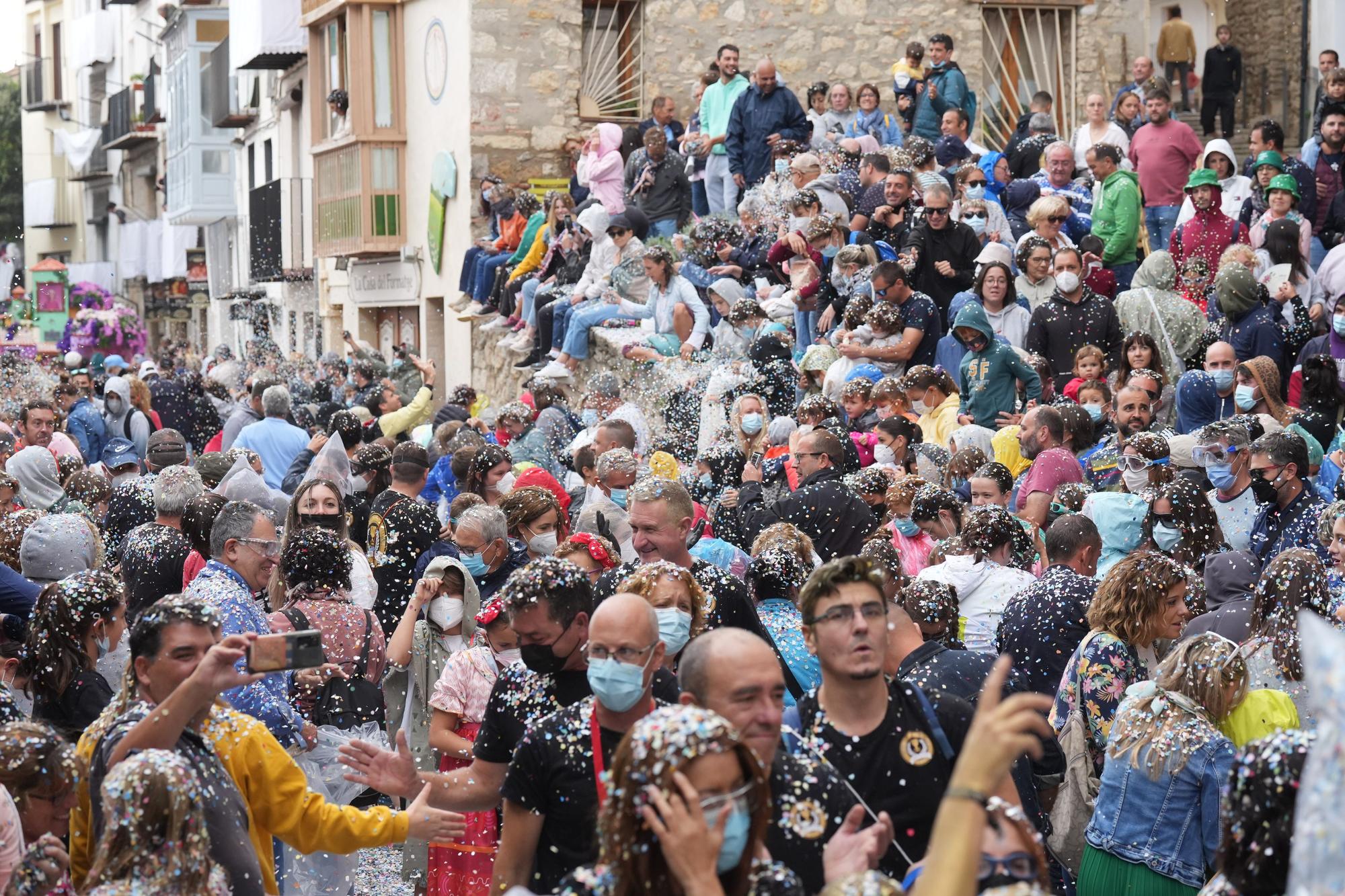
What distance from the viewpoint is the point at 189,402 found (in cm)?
1566

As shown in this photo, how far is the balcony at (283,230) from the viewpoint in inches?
1168

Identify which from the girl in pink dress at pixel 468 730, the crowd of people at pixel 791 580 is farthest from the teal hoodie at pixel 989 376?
the girl in pink dress at pixel 468 730

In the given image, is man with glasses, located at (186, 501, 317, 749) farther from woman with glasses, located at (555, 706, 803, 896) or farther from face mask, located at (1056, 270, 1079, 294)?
face mask, located at (1056, 270, 1079, 294)

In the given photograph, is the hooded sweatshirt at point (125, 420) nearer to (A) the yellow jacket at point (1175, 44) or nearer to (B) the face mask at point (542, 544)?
(B) the face mask at point (542, 544)

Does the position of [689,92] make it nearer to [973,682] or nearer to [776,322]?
[776,322]

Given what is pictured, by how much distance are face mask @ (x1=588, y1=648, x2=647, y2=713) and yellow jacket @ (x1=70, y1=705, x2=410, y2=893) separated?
628 mm

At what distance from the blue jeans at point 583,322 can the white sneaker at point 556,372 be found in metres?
0.15

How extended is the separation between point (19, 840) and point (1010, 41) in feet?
65.6

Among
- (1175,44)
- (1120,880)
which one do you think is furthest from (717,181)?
(1120,880)

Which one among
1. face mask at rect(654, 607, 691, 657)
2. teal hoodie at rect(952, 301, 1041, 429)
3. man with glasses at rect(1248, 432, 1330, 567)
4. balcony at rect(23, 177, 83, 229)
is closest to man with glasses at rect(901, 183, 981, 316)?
teal hoodie at rect(952, 301, 1041, 429)

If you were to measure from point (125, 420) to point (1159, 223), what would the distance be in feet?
28.4

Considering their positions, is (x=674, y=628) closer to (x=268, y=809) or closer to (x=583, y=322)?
(x=268, y=809)

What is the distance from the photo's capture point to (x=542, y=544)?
23.6 feet

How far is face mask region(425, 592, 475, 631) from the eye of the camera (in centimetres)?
652
